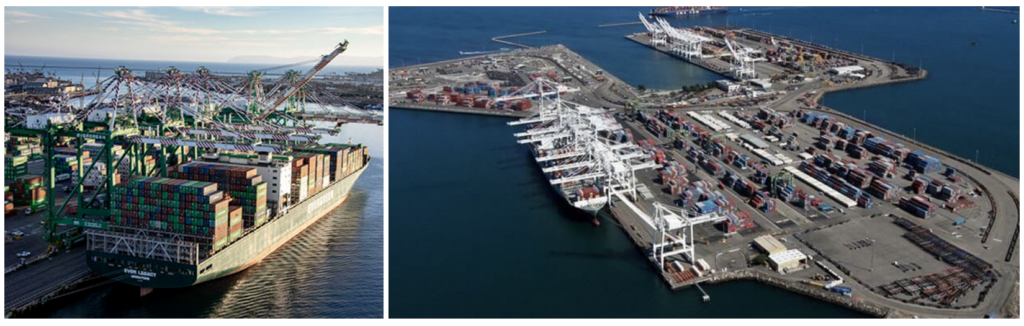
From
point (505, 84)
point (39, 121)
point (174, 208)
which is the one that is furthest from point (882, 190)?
point (505, 84)

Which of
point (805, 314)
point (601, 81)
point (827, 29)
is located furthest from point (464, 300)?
point (827, 29)

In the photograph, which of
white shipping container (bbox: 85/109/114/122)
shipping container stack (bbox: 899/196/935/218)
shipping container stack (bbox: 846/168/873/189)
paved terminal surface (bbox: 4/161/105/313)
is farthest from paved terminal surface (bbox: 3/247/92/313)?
shipping container stack (bbox: 846/168/873/189)

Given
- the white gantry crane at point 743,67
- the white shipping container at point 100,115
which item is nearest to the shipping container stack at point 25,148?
the white shipping container at point 100,115

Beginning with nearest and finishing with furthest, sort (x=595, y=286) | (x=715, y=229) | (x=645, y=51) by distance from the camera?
(x=595, y=286), (x=715, y=229), (x=645, y=51)

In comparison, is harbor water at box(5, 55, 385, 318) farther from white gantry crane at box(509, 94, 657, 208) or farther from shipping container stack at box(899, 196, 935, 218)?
shipping container stack at box(899, 196, 935, 218)

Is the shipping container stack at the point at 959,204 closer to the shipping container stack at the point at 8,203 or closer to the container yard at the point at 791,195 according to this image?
the container yard at the point at 791,195

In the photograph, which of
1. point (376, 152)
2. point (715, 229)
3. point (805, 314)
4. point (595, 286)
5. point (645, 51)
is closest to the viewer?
point (805, 314)

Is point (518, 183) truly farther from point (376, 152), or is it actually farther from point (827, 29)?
point (827, 29)

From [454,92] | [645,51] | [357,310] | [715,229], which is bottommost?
[357,310]
